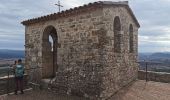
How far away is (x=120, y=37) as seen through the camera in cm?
1109

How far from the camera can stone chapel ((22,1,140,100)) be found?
9562mm

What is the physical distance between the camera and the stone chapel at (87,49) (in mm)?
9562

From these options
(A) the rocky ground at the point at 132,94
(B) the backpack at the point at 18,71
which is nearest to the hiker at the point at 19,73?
(B) the backpack at the point at 18,71

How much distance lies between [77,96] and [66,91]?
2.21 ft

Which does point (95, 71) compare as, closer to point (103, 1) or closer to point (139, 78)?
point (103, 1)

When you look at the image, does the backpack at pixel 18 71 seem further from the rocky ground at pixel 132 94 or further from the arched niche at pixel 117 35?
the arched niche at pixel 117 35

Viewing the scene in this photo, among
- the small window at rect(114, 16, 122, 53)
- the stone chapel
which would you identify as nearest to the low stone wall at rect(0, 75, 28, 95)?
the stone chapel

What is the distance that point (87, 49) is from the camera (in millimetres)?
9984

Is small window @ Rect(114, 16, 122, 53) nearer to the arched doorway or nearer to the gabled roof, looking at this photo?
the gabled roof

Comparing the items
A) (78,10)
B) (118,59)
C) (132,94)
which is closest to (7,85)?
(78,10)

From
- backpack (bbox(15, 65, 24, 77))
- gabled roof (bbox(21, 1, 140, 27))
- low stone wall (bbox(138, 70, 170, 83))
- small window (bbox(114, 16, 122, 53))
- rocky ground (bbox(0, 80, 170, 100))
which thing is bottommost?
rocky ground (bbox(0, 80, 170, 100))

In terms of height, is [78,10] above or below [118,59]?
above

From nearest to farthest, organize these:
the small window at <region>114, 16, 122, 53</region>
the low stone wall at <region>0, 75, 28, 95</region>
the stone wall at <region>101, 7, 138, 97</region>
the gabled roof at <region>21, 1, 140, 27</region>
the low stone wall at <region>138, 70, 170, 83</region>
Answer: the gabled roof at <region>21, 1, 140, 27</region> → the stone wall at <region>101, 7, 138, 97</region> → the small window at <region>114, 16, 122, 53</region> → the low stone wall at <region>0, 75, 28, 95</region> → the low stone wall at <region>138, 70, 170, 83</region>

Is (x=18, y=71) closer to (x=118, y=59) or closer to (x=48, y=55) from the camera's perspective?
(x=48, y=55)
